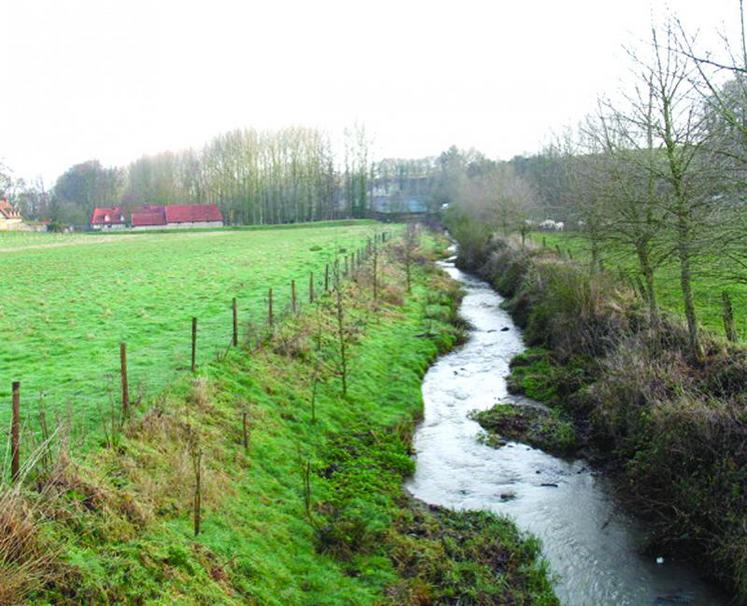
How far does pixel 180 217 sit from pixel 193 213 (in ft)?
7.78

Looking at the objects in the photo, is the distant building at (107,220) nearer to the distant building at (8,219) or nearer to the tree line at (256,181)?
the tree line at (256,181)

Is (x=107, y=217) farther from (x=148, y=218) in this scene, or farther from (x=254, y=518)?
(x=254, y=518)

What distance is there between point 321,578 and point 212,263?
33921 mm

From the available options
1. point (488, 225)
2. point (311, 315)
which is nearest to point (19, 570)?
point (311, 315)

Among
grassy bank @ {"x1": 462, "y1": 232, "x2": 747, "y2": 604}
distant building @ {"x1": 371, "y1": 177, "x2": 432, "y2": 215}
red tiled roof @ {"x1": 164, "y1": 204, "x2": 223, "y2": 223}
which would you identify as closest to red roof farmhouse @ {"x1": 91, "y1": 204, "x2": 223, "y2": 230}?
red tiled roof @ {"x1": 164, "y1": 204, "x2": 223, "y2": 223}

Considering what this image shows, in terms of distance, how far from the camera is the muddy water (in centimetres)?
1072

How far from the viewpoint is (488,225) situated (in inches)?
2140

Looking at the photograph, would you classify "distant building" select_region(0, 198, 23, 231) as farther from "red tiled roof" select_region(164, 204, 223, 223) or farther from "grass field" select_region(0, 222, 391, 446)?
"grass field" select_region(0, 222, 391, 446)

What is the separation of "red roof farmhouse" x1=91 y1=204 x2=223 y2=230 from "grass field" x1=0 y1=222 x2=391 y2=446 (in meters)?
62.8

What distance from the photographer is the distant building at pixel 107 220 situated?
391ft

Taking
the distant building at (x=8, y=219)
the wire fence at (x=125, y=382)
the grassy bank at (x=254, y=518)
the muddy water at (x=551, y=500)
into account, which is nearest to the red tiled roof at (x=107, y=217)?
the distant building at (x=8, y=219)

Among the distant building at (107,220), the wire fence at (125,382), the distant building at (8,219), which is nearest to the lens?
the wire fence at (125,382)

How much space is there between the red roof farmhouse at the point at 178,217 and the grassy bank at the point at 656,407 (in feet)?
301

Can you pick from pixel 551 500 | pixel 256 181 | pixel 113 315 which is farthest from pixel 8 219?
pixel 551 500
